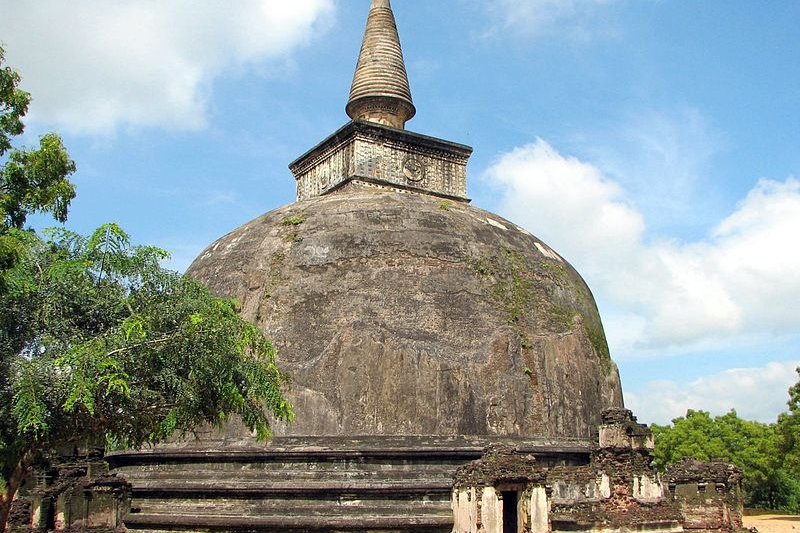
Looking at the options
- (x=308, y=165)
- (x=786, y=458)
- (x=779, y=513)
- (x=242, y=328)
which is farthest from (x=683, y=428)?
(x=242, y=328)

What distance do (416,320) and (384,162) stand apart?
22.8 ft

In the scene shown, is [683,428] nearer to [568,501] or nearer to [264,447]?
[568,501]

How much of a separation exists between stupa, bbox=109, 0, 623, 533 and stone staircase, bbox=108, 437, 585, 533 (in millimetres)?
24

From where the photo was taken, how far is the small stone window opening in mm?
12461

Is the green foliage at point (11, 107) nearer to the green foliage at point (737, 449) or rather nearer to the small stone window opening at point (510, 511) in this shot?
the small stone window opening at point (510, 511)

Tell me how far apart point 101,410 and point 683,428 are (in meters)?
32.5

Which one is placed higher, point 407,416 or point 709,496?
point 407,416

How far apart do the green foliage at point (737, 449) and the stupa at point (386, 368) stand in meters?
21.4

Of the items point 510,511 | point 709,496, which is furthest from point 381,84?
point 709,496

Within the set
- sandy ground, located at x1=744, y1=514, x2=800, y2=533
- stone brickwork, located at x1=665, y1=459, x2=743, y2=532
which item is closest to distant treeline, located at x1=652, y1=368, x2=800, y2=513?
sandy ground, located at x1=744, y1=514, x2=800, y2=533

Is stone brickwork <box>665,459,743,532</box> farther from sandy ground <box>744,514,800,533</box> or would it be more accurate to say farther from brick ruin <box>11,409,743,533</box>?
sandy ground <box>744,514,800,533</box>

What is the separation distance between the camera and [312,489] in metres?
12.6

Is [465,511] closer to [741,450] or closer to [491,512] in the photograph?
[491,512]

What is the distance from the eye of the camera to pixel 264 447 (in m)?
13.3
